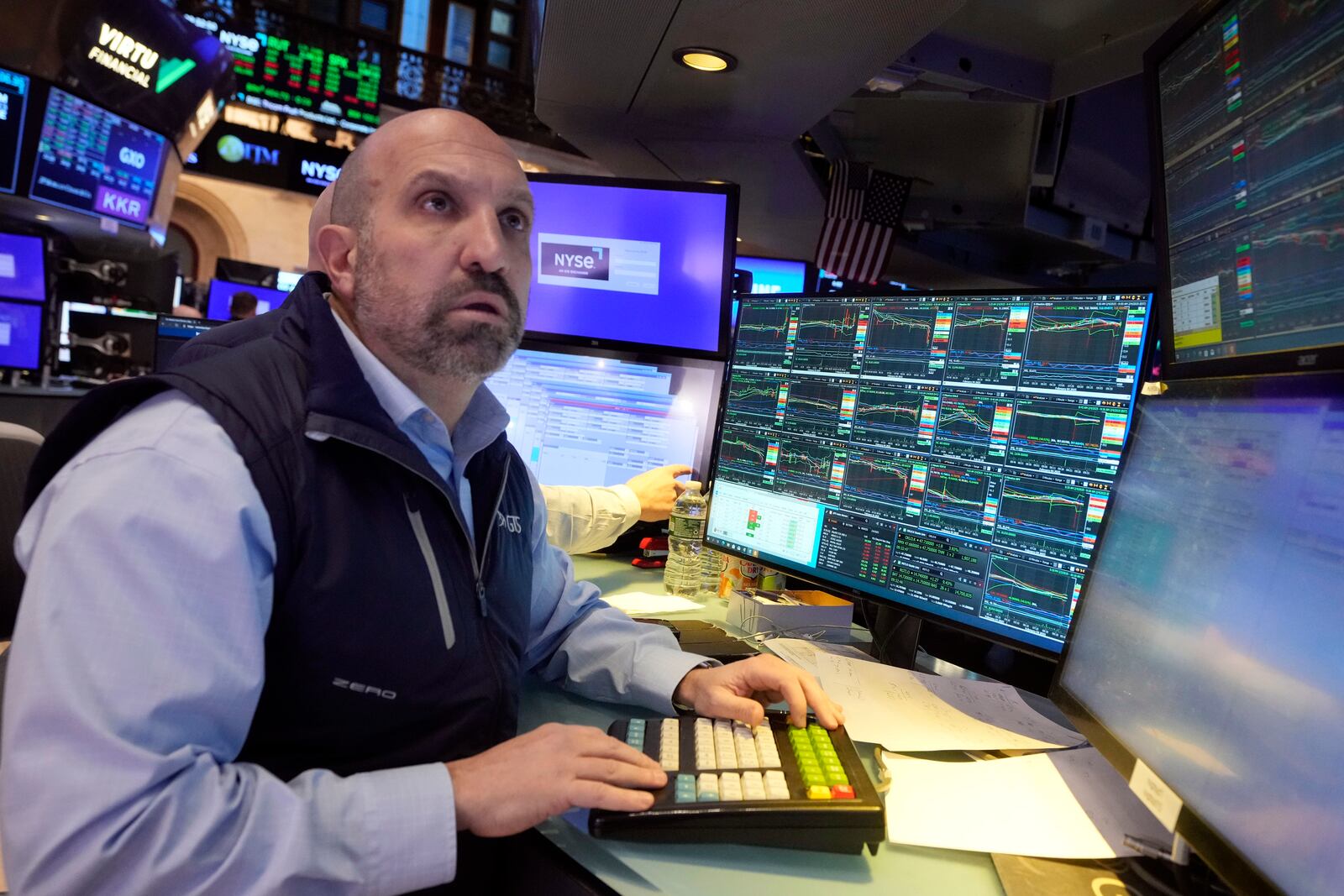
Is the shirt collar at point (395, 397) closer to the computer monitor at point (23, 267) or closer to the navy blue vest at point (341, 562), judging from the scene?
the navy blue vest at point (341, 562)

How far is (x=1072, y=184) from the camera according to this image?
17.5 feet

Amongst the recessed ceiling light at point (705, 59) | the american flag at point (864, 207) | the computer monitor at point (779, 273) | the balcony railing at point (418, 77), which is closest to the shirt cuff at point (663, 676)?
the recessed ceiling light at point (705, 59)

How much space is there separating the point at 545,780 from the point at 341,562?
0.94 ft

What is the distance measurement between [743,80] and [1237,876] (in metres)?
3.40

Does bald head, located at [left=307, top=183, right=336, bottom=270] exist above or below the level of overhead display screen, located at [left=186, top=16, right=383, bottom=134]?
below

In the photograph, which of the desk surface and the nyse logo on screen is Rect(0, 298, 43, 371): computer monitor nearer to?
the nyse logo on screen

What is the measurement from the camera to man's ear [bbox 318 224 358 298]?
1.07 metres

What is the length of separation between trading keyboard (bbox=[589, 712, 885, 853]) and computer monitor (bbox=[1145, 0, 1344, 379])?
1.85 feet

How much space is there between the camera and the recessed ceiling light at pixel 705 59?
3.08 m

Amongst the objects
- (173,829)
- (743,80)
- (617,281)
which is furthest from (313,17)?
(173,829)

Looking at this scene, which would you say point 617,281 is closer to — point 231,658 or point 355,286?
point 355,286

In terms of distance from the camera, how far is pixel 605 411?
1.80 meters

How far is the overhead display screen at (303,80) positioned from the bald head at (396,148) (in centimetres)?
903

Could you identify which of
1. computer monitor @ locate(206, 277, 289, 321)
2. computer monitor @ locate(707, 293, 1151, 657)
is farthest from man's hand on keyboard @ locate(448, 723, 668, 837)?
computer monitor @ locate(206, 277, 289, 321)
